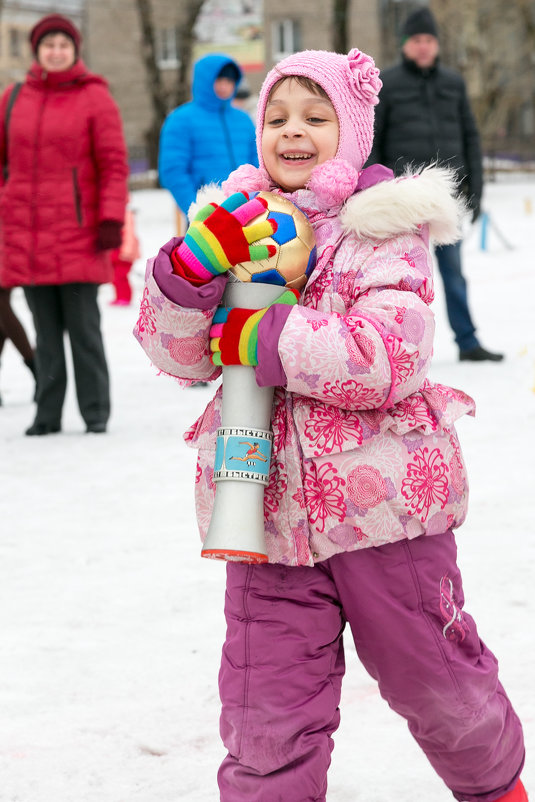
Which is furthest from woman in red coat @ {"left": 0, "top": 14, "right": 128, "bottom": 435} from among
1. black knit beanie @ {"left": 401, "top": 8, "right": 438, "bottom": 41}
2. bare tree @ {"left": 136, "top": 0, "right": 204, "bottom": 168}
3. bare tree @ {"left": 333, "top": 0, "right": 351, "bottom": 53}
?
bare tree @ {"left": 136, "top": 0, "right": 204, "bottom": 168}

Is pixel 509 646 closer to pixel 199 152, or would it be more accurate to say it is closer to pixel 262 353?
pixel 262 353

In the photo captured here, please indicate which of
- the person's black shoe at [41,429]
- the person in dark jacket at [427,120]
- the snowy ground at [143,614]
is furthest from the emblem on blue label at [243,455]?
the person in dark jacket at [427,120]

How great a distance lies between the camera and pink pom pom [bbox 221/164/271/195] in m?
2.17

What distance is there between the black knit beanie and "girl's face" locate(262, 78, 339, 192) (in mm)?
5430

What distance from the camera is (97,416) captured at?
233 inches

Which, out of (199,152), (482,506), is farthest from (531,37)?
(482,506)

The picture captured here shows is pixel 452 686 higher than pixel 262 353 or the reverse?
the reverse

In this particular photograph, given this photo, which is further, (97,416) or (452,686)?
(97,416)

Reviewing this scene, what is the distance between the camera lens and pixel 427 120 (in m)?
7.16

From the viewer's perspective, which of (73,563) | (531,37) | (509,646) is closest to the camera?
(509,646)

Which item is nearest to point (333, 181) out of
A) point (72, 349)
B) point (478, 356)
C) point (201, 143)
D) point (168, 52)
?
point (72, 349)

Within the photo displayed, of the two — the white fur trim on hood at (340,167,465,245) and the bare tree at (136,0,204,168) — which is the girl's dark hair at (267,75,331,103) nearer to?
the white fur trim on hood at (340,167,465,245)

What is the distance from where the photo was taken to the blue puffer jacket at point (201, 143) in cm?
702

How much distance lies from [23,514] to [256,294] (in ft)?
9.20
